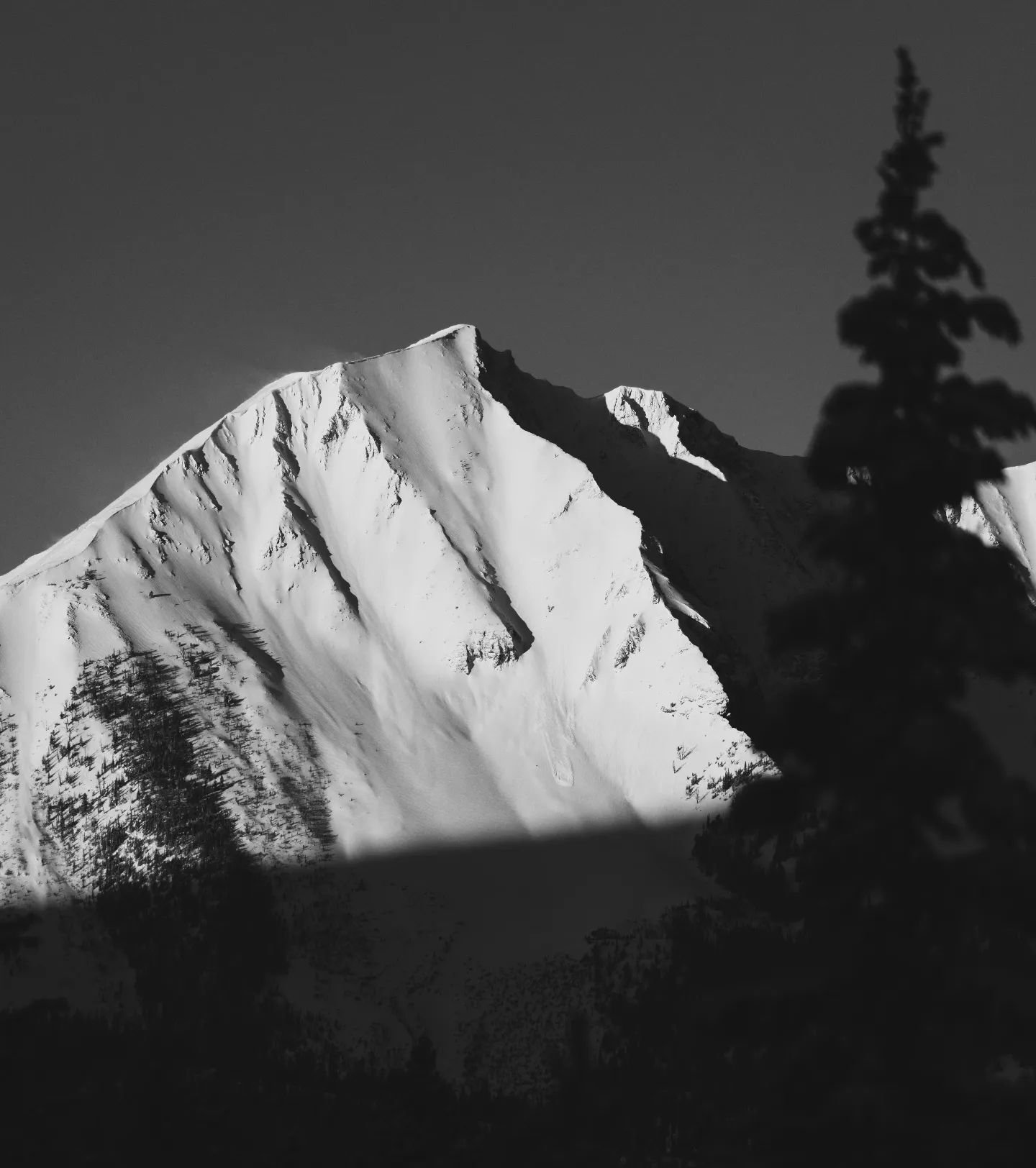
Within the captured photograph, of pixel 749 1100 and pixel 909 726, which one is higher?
pixel 909 726

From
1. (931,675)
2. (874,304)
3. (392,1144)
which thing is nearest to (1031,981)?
Answer: (931,675)

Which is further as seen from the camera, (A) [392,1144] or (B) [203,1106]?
(B) [203,1106]

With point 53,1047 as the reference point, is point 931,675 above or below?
below

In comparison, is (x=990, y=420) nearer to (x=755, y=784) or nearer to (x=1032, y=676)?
(x=1032, y=676)

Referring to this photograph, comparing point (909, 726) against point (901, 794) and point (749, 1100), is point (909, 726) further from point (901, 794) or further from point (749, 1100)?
point (749, 1100)

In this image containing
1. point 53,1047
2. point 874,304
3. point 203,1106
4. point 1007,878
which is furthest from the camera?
point 203,1106

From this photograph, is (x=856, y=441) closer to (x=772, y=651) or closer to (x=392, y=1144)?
(x=772, y=651)

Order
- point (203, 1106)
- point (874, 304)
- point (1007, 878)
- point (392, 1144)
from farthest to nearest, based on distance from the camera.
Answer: point (203, 1106), point (392, 1144), point (874, 304), point (1007, 878)

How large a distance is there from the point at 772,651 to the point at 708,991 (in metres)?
4.02

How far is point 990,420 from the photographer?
55.2 ft

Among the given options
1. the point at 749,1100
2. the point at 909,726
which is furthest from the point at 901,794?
the point at 749,1100

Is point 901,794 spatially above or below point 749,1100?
above

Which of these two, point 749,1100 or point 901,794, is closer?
point 901,794

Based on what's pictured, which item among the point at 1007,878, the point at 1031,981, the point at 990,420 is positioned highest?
the point at 990,420
